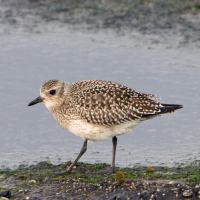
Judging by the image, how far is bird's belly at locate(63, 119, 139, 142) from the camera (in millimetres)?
7086

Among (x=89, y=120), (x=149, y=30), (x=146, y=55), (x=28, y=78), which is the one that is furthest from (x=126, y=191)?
(x=149, y=30)

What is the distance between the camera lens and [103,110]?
23.3ft

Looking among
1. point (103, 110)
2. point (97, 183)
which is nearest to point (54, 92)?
point (103, 110)

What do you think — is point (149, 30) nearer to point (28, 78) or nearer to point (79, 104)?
point (28, 78)

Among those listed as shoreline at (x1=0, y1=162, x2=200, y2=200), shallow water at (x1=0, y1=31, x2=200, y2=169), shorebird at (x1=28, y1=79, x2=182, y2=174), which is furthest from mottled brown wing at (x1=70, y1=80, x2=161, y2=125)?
shallow water at (x1=0, y1=31, x2=200, y2=169)

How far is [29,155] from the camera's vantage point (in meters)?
7.99

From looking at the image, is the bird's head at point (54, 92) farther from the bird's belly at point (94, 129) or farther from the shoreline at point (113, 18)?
the shoreline at point (113, 18)

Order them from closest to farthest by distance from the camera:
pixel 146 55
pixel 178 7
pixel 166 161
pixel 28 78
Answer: pixel 166 161, pixel 28 78, pixel 146 55, pixel 178 7

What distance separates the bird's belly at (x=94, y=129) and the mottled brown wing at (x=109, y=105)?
9 centimetres

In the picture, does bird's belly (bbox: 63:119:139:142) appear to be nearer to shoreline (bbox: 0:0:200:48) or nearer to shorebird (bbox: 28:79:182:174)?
shorebird (bbox: 28:79:182:174)

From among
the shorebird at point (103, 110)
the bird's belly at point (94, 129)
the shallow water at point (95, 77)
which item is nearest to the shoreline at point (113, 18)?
the shallow water at point (95, 77)

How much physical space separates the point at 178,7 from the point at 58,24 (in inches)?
168

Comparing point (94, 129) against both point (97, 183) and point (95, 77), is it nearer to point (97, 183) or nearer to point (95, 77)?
point (97, 183)

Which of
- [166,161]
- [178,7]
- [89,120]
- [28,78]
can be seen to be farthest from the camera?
A: [178,7]
